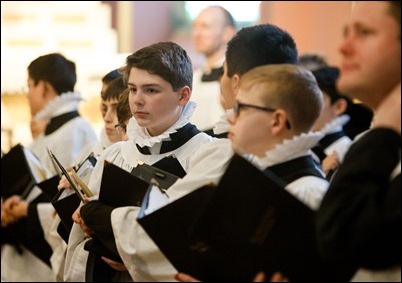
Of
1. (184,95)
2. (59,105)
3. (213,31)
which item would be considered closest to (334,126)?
(184,95)

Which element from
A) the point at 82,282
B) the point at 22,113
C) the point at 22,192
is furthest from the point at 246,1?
the point at 82,282

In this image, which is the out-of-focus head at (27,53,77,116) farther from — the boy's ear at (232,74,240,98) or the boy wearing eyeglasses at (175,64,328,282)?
the boy wearing eyeglasses at (175,64,328,282)

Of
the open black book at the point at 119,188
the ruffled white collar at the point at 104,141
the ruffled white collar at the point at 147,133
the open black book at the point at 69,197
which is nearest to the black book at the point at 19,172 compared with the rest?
the ruffled white collar at the point at 104,141

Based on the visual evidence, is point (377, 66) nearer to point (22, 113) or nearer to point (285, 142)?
point (285, 142)

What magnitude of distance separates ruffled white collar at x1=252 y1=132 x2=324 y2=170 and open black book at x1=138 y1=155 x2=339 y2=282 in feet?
0.88

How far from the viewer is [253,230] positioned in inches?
96.7

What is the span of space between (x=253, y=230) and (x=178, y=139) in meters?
1.29

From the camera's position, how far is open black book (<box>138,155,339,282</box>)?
2.42 meters

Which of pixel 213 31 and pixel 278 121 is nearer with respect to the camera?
pixel 278 121

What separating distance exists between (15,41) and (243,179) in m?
7.30

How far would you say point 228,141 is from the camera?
319cm

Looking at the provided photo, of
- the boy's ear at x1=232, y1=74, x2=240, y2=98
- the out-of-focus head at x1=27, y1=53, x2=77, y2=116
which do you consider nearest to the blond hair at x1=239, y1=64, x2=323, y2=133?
the boy's ear at x1=232, y1=74, x2=240, y2=98

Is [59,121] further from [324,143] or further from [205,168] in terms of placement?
[205,168]

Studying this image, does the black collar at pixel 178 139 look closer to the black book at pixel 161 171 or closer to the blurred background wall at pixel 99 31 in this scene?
the black book at pixel 161 171
